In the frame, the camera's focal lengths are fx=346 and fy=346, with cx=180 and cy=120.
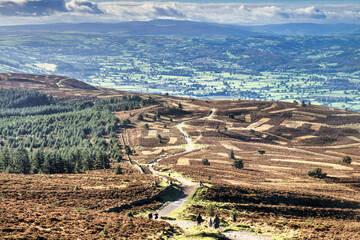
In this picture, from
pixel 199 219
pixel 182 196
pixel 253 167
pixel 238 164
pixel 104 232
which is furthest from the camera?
pixel 253 167

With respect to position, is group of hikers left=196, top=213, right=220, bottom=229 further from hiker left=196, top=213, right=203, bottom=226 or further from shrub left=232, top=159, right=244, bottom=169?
shrub left=232, top=159, right=244, bottom=169

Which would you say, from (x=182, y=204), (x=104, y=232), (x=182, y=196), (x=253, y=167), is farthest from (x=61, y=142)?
(x=104, y=232)

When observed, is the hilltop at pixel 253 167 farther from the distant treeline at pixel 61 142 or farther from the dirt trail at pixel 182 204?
the distant treeline at pixel 61 142

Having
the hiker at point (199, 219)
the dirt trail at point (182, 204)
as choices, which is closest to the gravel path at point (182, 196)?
the dirt trail at point (182, 204)

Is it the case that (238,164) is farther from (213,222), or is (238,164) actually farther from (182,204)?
(213,222)

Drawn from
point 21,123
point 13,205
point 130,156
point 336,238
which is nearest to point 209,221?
point 336,238

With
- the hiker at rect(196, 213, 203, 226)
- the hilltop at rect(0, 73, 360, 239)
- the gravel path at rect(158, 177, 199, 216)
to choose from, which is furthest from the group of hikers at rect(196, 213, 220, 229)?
the gravel path at rect(158, 177, 199, 216)

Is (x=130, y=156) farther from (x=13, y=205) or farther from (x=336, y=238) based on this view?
(x=336, y=238)

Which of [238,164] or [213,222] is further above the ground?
[213,222]
